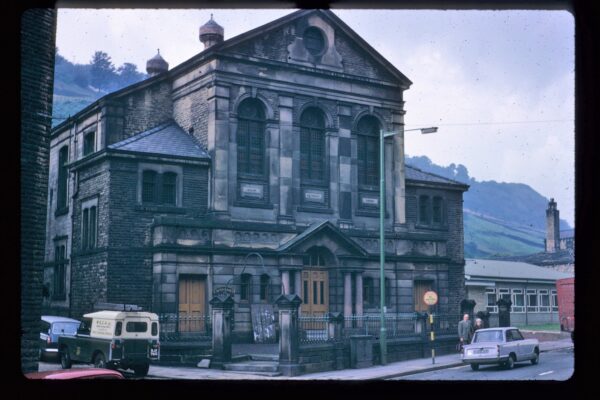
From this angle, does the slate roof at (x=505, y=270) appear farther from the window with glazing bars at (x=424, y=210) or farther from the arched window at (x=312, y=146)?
the arched window at (x=312, y=146)

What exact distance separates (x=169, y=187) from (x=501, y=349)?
890cm

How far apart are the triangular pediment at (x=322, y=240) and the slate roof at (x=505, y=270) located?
3435mm

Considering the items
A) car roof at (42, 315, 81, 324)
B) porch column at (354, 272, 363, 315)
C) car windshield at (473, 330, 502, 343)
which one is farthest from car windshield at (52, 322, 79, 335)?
car windshield at (473, 330, 502, 343)

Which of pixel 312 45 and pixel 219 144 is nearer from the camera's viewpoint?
pixel 219 144

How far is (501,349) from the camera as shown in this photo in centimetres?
1862

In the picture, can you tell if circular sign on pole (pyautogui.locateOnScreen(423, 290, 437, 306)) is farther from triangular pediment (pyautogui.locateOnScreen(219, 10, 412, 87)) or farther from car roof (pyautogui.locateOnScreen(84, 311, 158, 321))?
car roof (pyautogui.locateOnScreen(84, 311, 158, 321))

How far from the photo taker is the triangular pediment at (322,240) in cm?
2105

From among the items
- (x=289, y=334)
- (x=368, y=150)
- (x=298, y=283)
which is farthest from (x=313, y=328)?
(x=368, y=150)

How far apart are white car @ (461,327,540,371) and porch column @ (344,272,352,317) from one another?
11.2 ft

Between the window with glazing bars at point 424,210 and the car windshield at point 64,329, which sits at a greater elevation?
the window with glazing bars at point 424,210

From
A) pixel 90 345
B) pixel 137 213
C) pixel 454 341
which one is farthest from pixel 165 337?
pixel 454 341

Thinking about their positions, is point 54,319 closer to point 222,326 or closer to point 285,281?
point 222,326

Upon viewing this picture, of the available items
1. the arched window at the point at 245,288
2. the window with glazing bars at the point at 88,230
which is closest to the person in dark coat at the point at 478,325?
the arched window at the point at 245,288

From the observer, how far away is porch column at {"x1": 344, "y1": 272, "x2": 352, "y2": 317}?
21375 mm
